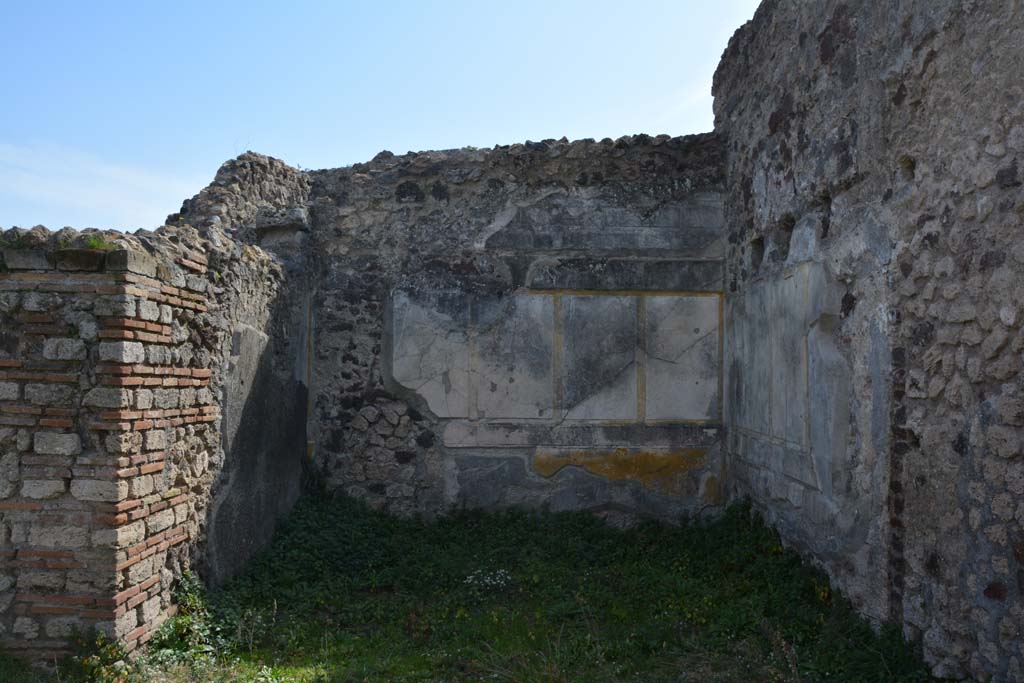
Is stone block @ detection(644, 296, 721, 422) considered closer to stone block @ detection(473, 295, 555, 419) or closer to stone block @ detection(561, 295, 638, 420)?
stone block @ detection(561, 295, 638, 420)

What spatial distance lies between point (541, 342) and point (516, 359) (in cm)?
28

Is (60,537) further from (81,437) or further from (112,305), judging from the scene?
(112,305)

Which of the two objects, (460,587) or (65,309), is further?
(460,587)

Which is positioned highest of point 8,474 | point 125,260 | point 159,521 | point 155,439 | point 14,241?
point 14,241

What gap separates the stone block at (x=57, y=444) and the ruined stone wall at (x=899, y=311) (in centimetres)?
436

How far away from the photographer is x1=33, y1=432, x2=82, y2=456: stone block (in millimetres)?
3930

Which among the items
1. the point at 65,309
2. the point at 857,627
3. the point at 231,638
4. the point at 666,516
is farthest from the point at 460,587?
the point at 65,309

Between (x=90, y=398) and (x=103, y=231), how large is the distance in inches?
37.2

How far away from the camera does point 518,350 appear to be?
685 centimetres

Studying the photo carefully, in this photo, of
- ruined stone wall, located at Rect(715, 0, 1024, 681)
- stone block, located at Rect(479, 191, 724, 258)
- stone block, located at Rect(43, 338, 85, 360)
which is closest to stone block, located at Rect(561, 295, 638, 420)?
stone block, located at Rect(479, 191, 724, 258)

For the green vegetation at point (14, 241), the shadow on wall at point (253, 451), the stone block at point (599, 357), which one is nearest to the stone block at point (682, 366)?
the stone block at point (599, 357)

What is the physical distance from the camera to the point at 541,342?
684cm

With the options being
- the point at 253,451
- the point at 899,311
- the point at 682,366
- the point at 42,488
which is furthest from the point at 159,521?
the point at 682,366

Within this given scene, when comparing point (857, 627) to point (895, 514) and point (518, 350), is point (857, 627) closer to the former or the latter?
point (895, 514)
